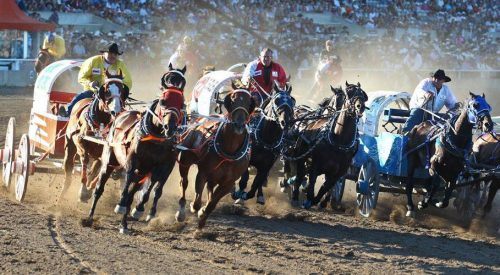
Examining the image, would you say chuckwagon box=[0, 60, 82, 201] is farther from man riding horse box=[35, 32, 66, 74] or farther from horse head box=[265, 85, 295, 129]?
man riding horse box=[35, 32, 66, 74]

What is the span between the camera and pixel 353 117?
41.3 feet

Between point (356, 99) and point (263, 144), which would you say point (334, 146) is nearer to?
point (356, 99)

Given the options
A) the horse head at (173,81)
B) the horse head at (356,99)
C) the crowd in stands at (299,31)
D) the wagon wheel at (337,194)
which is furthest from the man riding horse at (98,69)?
the crowd in stands at (299,31)

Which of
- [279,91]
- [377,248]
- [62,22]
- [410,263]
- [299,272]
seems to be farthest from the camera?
[62,22]

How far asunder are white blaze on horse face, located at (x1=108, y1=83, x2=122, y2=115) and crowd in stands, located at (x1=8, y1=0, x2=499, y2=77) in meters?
20.8

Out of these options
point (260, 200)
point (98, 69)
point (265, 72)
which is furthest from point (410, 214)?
point (98, 69)

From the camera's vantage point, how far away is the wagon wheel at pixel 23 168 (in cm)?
1220

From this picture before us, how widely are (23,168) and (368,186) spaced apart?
4666mm

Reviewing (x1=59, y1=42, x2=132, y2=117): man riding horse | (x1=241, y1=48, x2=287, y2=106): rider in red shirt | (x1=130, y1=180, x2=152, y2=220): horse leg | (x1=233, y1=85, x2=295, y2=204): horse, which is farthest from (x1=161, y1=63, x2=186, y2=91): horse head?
(x1=241, y1=48, x2=287, y2=106): rider in red shirt

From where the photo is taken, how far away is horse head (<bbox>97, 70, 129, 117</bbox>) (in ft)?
36.5

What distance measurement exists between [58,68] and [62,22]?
70.9 feet

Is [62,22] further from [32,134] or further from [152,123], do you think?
[152,123]

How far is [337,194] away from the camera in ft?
45.4

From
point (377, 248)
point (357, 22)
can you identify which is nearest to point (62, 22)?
point (357, 22)
